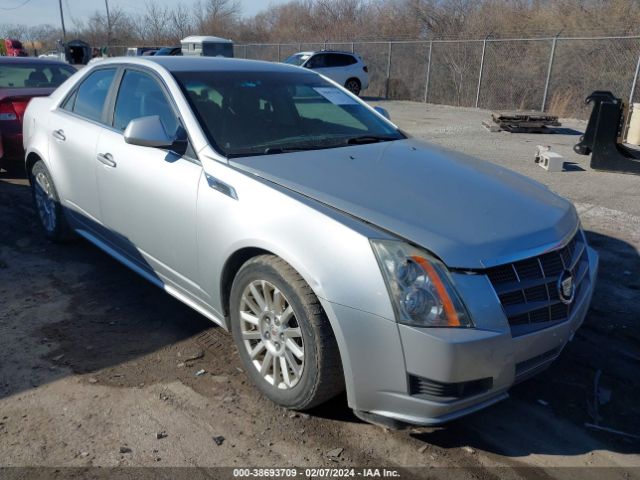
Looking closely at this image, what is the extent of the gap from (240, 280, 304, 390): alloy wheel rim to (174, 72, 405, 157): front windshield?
91 centimetres

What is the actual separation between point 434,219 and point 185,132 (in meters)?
1.70

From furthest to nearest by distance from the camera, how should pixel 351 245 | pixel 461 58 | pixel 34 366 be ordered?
pixel 461 58
pixel 34 366
pixel 351 245

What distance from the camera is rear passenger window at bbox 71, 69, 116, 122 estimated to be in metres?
4.42

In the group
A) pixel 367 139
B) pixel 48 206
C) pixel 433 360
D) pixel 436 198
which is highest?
pixel 367 139

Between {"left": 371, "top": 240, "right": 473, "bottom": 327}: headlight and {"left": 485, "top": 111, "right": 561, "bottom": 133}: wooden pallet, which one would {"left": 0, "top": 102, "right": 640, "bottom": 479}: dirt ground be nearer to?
{"left": 371, "top": 240, "right": 473, "bottom": 327}: headlight

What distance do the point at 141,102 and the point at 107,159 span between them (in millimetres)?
480

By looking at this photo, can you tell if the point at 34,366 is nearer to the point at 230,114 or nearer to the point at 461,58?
the point at 230,114

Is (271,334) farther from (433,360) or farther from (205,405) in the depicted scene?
(433,360)

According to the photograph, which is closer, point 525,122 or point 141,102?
point 141,102

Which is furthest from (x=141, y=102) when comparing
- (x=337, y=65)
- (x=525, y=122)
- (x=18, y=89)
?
(x=337, y=65)

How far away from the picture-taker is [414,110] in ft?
65.5

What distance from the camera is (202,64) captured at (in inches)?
159

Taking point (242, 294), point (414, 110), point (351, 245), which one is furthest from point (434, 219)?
point (414, 110)

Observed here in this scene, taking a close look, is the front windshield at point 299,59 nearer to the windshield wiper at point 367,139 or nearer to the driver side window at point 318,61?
the driver side window at point 318,61
